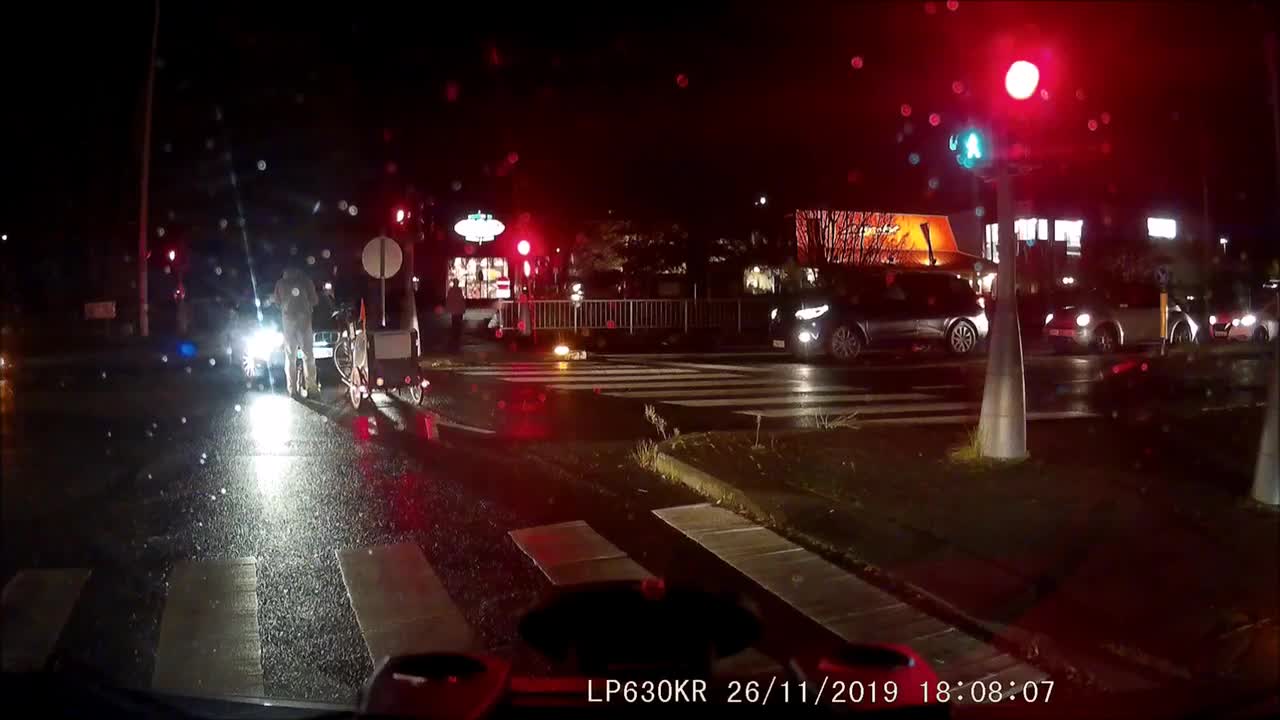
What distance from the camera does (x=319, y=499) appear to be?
882 centimetres

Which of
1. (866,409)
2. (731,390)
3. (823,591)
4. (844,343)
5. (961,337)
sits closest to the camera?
(823,591)

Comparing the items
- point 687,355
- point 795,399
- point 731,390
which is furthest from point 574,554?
point 687,355

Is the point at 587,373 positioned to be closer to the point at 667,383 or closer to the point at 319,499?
the point at 667,383

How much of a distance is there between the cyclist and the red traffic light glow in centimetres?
1007

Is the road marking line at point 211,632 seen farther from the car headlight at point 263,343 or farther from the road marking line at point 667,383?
the car headlight at point 263,343

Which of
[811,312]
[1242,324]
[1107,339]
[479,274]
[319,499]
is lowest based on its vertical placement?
[319,499]

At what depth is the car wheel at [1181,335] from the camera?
86.7 feet

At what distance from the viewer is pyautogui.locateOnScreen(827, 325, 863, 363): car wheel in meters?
22.8

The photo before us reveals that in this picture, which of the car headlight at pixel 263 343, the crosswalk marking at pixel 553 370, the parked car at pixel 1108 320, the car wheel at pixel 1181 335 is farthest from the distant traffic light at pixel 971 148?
the car wheel at pixel 1181 335

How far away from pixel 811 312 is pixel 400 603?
58.2ft

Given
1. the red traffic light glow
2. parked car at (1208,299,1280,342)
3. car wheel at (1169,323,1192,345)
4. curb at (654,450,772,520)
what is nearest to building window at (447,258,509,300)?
car wheel at (1169,323,1192,345)

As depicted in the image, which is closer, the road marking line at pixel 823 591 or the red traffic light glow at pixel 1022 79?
the road marking line at pixel 823 591

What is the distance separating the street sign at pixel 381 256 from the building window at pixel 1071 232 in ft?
125

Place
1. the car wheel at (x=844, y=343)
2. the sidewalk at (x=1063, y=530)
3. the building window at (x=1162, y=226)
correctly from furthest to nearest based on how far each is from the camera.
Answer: the building window at (x=1162, y=226)
the car wheel at (x=844, y=343)
the sidewalk at (x=1063, y=530)
